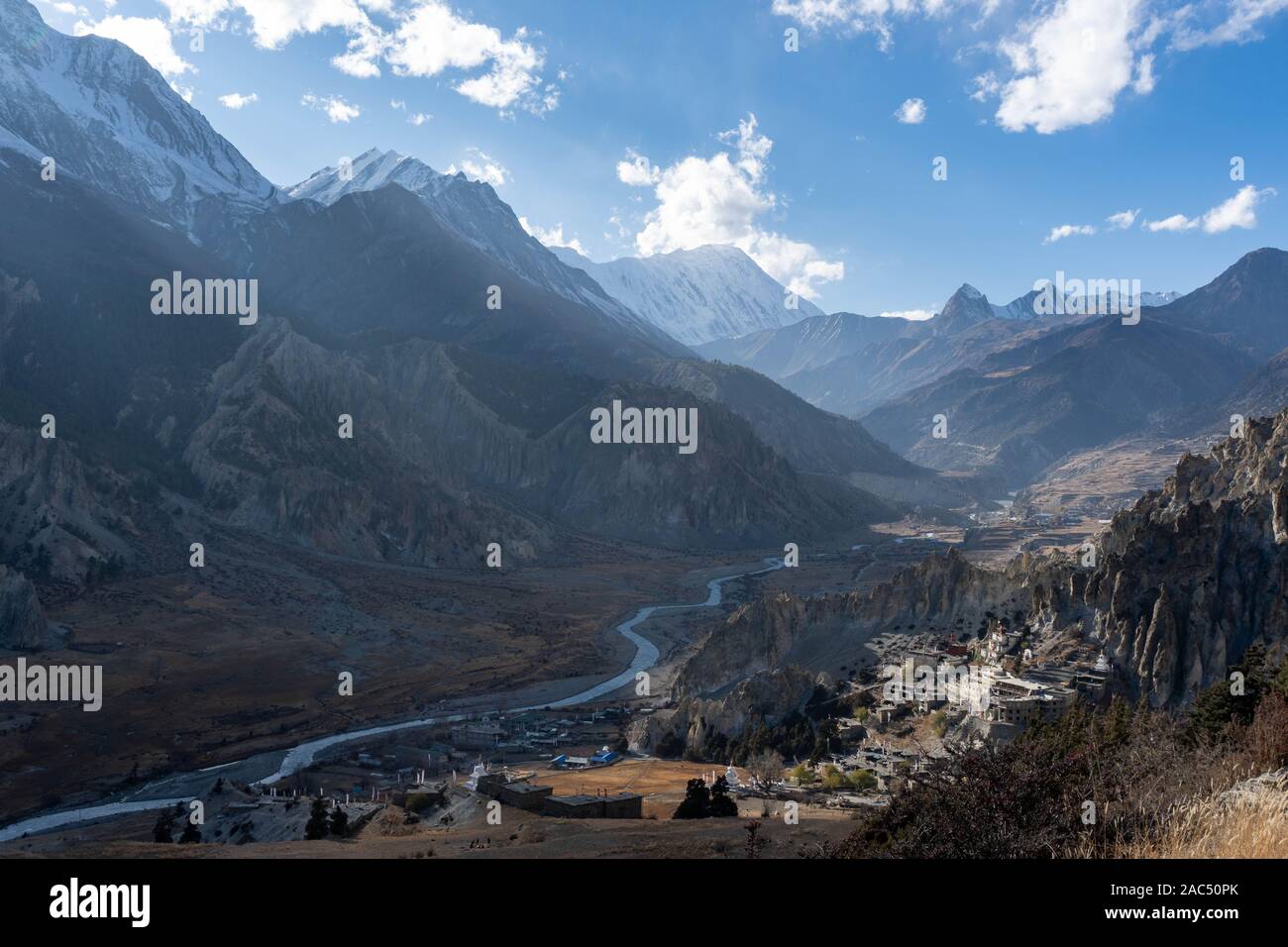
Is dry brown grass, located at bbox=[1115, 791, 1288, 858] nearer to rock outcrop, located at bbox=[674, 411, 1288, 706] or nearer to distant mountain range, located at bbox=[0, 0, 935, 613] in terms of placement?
rock outcrop, located at bbox=[674, 411, 1288, 706]

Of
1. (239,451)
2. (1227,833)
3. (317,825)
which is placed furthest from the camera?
(239,451)

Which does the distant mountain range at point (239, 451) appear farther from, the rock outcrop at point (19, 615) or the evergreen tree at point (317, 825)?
the evergreen tree at point (317, 825)

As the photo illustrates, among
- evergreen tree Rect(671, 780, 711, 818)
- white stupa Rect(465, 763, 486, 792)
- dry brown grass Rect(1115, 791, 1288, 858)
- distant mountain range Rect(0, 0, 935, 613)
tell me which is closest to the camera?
dry brown grass Rect(1115, 791, 1288, 858)

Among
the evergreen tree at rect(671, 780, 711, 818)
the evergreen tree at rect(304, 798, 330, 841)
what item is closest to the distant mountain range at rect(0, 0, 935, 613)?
the evergreen tree at rect(304, 798, 330, 841)

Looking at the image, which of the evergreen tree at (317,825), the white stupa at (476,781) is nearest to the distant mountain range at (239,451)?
the white stupa at (476,781)

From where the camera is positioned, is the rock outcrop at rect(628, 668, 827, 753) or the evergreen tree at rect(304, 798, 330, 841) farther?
the rock outcrop at rect(628, 668, 827, 753)

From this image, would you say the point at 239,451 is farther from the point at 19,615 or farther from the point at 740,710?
the point at 740,710

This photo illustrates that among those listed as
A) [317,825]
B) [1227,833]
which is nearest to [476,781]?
[317,825]
